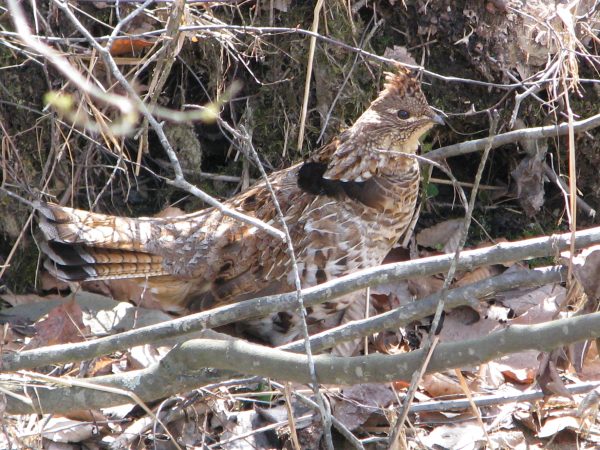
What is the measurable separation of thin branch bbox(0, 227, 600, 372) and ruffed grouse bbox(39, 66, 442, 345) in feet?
4.39

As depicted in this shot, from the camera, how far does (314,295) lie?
304 centimetres

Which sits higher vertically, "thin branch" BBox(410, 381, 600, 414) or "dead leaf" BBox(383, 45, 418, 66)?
"dead leaf" BBox(383, 45, 418, 66)

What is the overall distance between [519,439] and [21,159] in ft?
9.78

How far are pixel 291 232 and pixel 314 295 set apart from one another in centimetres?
159

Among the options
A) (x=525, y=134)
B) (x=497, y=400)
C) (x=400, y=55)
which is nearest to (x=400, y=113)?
(x=400, y=55)

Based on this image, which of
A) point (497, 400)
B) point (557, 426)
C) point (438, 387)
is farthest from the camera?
point (438, 387)

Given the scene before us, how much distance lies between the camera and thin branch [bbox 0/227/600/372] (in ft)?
9.44

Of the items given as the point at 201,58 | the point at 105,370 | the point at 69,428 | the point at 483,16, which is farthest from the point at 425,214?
the point at 69,428

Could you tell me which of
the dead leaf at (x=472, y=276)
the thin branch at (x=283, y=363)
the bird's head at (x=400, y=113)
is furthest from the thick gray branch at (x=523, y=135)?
the thin branch at (x=283, y=363)

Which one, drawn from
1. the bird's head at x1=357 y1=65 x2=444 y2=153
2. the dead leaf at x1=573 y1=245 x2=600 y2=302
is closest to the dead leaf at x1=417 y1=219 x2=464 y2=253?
the bird's head at x1=357 y1=65 x2=444 y2=153

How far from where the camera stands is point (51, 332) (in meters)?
4.42

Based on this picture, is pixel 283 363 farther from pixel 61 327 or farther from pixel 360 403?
pixel 61 327

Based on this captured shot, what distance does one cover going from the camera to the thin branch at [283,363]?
2797mm

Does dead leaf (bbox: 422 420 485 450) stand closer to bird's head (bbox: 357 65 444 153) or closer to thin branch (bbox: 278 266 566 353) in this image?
thin branch (bbox: 278 266 566 353)
